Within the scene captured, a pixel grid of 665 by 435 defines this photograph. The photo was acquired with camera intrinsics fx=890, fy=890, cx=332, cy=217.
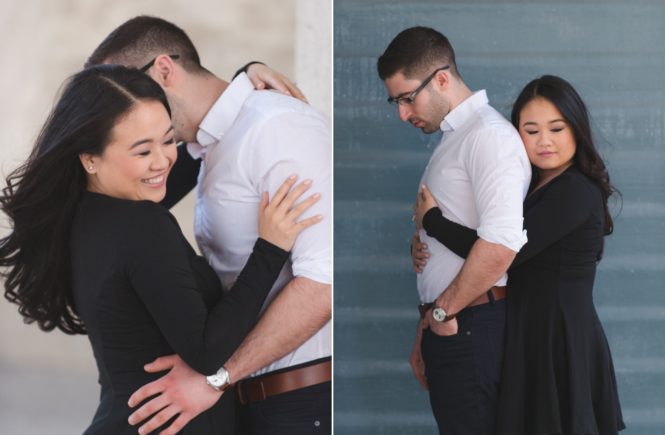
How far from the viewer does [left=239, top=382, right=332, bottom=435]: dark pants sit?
73.0 inches

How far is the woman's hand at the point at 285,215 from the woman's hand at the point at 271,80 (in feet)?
0.64

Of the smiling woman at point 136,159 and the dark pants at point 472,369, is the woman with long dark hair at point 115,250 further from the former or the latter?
the dark pants at point 472,369

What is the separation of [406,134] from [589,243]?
960 millimetres

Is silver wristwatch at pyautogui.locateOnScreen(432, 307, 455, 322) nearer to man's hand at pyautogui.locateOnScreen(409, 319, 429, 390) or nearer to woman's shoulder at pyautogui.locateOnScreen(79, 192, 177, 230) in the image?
man's hand at pyautogui.locateOnScreen(409, 319, 429, 390)

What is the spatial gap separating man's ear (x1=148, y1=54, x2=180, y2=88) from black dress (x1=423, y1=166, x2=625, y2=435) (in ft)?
3.07

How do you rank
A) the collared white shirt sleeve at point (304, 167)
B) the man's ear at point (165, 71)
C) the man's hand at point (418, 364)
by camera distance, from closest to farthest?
the collared white shirt sleeve at point (304, 167), the man's ear at point (165, 71), the man's hand at point (418, 364)

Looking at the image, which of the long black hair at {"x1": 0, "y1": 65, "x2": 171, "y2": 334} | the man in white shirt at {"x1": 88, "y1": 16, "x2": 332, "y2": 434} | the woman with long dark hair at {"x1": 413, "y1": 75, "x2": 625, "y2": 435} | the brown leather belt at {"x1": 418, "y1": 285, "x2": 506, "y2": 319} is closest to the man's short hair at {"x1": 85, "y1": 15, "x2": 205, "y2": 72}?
the man in white shirt at {"x1": 88, "y1": 16, "x2": 332, "y2": 434}

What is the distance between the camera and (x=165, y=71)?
1920 mm

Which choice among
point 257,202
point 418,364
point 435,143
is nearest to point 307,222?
point 257,202

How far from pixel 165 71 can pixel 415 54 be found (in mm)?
937

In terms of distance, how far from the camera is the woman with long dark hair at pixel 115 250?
5.21ft

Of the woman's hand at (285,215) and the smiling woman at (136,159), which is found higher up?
the smiling woman at (136,159)

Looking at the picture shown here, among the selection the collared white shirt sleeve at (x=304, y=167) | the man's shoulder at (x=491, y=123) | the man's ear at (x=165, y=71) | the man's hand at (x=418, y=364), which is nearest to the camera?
the collared white shirt sleeve at (x=304, y=167)

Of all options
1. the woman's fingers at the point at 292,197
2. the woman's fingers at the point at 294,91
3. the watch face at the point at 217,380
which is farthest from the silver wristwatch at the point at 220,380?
the woman's fingers at the point at 294,91
